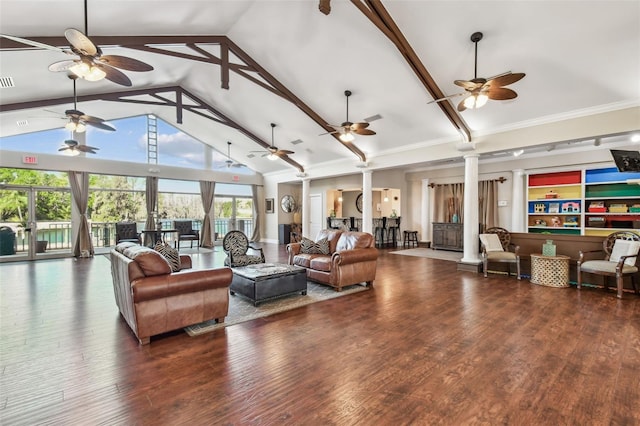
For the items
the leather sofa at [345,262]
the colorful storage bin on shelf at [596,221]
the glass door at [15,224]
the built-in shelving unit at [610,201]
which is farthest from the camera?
the glass door at [15,224]

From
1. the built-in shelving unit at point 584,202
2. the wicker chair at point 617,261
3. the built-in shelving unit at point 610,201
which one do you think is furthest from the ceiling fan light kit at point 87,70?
the built-in shelving unit at point 610,201

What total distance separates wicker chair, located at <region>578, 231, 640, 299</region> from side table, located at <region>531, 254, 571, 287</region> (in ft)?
0.62

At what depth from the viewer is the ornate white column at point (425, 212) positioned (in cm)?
1040

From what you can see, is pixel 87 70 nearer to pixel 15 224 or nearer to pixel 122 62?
pixel 122 62

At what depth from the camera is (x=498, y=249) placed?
6012mm

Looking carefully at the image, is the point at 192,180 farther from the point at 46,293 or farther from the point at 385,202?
the point at 385,202

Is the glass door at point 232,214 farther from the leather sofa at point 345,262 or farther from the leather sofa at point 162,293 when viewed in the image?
the leather sofa at point 162,293

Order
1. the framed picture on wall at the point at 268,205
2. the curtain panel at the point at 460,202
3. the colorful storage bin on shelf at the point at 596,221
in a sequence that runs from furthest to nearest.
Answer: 1. the framed picture on wall at the point at 268,205
2. the curtain panel at the point at 460,202
3. the colorful storage bin on shelf at the point at 596,221

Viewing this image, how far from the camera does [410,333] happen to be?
10.1 ft

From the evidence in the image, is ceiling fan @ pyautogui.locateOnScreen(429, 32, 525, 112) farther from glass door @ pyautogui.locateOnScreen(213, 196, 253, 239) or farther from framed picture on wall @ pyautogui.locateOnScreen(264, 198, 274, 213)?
glass door @ pyautogui.locateOnScreen(213, 196, 253, 239)

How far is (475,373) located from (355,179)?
353 inches

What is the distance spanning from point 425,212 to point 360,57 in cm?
672

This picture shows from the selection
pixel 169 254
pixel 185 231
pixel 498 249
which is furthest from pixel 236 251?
pixel 185 231

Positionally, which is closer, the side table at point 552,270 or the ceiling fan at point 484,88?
the ceiling fan at point 484,88
